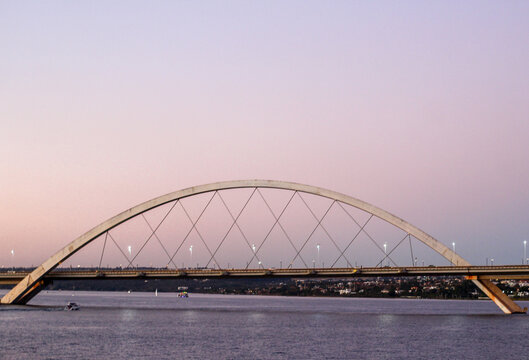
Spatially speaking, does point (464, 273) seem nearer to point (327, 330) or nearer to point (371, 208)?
point (371, 208)

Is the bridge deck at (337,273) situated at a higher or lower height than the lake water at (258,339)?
higher

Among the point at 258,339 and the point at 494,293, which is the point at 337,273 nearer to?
the point at 494,293

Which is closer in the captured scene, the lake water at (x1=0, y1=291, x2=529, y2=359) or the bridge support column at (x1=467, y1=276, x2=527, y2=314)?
the lake water at (x1=0, y1=291, x2=529, y2=359)

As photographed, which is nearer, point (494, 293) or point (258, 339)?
point (258, 339)

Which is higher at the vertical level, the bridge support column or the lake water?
the bridge support column

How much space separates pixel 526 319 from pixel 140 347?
64.4 metres

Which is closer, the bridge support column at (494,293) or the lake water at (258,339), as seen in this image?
the lake water at (258,339)

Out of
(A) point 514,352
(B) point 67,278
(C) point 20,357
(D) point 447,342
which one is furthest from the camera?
(B) point 67,278

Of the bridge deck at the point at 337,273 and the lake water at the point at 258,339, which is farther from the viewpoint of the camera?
the bridge deck at the point at 337,273

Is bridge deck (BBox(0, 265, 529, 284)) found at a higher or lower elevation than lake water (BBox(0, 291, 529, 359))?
higher

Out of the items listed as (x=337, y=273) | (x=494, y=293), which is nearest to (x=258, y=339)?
(x=337, y=273)

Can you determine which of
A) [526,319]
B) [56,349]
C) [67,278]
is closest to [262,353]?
[56,349]

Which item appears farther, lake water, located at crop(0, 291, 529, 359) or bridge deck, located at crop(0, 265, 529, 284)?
bridge deck, located at crop(0, 265, 529, 284)

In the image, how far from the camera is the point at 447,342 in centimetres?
7894
